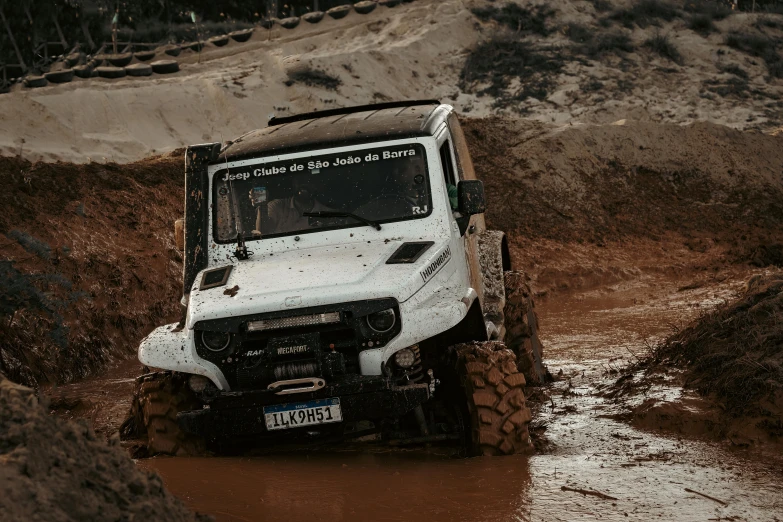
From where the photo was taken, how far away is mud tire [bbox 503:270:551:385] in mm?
8773

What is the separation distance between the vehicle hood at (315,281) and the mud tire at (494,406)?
0.58 metres

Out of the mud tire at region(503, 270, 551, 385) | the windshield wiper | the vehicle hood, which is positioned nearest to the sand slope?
the mud tire at region(503, 270, 551, 385)

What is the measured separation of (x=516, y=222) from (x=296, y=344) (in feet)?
39.0

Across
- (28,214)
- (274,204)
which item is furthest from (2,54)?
(274,204)

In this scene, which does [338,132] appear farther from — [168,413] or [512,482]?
[512,482]

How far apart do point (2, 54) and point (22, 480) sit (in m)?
29.9

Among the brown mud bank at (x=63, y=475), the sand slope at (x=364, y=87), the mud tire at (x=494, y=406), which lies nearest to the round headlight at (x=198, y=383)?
the mud tire at (x=494, y=406)

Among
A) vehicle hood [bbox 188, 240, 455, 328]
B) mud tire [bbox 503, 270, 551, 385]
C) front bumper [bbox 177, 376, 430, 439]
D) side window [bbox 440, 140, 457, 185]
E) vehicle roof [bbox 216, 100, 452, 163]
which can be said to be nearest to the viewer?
front bumper [bbox 177, 376, 430, 439]

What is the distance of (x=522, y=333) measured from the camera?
884 cm

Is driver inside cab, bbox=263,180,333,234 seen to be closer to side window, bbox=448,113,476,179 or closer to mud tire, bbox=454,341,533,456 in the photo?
side window, bbox=448,113,476,179

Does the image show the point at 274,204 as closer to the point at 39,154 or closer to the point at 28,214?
the point at 28,214

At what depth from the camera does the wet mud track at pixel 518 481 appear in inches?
204

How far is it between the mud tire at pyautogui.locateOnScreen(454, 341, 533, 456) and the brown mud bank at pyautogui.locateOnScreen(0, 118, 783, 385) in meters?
3.31

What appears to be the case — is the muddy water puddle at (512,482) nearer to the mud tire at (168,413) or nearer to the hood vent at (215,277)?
the mud tire at (168,413)
